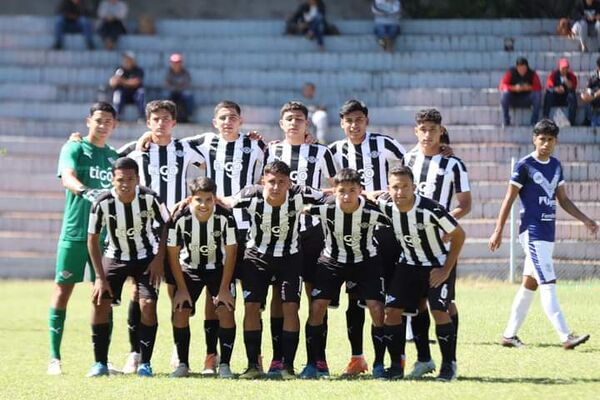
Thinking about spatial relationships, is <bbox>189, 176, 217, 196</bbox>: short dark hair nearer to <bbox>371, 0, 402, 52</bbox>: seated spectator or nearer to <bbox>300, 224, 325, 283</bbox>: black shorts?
<bbox>300, 224, 325, 283</bbox>: black shorts

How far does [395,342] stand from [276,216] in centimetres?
137

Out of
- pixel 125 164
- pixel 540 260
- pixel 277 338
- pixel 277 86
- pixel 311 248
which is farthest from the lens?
pixel 277 86

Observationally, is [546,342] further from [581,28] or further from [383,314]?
[581,28]

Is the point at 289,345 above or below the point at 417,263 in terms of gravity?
below

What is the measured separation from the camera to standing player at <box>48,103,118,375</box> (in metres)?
11.2

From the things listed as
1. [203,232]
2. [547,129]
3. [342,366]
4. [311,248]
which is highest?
[547,129]

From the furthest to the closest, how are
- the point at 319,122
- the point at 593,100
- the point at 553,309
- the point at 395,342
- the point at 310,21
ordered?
the point at 310,21
the point at 319,122
the point at 593,100
the point at 553,309
the point at 395,342

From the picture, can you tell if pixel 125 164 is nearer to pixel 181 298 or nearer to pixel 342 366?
pixel 181 298

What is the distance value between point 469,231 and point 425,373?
1040 centimetres

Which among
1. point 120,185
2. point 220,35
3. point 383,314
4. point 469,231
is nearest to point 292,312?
point 383,314

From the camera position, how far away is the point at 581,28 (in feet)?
78.9

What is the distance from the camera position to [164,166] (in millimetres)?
11328

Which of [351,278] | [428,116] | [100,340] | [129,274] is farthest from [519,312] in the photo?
[100,340]

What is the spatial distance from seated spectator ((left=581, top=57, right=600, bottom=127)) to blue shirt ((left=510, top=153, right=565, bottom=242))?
34.7ft
